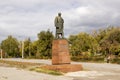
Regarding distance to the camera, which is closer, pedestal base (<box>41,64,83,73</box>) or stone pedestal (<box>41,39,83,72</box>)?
pedestal base (<box>41,64,83,73</box>)

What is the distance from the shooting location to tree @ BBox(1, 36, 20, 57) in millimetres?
103938

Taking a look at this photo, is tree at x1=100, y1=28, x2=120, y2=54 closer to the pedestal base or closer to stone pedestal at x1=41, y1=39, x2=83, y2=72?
stone pedestal at x1=41, y1=39, x2=83, y2=72

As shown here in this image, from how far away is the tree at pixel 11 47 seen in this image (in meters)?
104

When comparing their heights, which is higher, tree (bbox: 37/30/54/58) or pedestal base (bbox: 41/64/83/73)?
tree (bbox: 37/30/54/58)

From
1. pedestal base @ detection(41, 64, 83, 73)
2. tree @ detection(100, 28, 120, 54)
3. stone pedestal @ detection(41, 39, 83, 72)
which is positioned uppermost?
tree @ detection(100, 28, 120, 54)

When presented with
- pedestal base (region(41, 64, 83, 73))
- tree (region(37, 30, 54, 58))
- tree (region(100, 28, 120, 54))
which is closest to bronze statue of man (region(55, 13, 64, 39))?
pedestal base (region(41, 64, 83, 73))

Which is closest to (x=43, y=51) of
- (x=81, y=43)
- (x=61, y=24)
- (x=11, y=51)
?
(x=81, y=43)

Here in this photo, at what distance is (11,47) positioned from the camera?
104 metres

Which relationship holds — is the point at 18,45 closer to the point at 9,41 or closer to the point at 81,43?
the point at 9,41

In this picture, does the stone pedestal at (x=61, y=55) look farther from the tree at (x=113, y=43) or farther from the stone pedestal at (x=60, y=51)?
the tree at (x=113, y=43)

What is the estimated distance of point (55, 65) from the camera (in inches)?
1043

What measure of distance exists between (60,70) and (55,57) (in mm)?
1794

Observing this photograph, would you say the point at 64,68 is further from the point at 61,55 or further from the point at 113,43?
the point at 113,43

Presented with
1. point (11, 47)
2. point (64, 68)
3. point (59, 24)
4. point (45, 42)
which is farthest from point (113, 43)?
point (11, 47)
